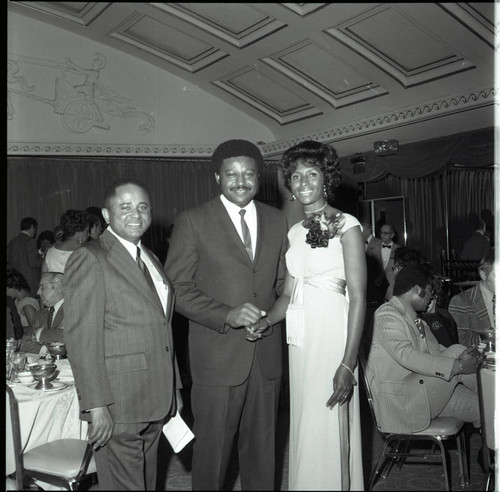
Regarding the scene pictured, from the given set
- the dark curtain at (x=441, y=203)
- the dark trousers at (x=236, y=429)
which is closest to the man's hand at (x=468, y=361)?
the dark trousers at (x=236, y=429)

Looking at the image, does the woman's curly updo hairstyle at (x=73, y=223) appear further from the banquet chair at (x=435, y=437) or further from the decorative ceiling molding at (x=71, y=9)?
the decorative ceiling molding at (x=71, y=9)

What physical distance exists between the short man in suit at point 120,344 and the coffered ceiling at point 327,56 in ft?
15.8

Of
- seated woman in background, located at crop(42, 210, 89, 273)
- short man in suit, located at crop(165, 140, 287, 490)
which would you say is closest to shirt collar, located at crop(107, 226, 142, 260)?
short man in suit, located at crop(165, 140, 287, 490)

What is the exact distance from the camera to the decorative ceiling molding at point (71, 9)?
8.04 m

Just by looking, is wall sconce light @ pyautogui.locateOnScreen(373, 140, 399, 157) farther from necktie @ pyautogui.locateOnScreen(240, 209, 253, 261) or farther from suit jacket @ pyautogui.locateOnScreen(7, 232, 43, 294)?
necktie @ pyautogui.locateOnScreen(240, 209, 253, 261)

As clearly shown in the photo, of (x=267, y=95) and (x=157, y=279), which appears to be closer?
(x=157, y=279)

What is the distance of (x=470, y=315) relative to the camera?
13.5ft

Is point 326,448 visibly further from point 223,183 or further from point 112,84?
point 112,84

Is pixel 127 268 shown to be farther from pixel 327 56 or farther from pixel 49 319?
pixel 327 56

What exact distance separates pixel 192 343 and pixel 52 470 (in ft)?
3.17

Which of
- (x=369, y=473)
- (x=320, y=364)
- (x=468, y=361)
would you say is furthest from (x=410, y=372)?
(x=320, y=364)

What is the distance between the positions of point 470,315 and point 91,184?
7347mm

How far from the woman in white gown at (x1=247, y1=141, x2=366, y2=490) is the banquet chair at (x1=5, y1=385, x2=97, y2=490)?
1.01 meters

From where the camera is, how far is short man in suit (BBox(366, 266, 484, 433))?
10.0ft
